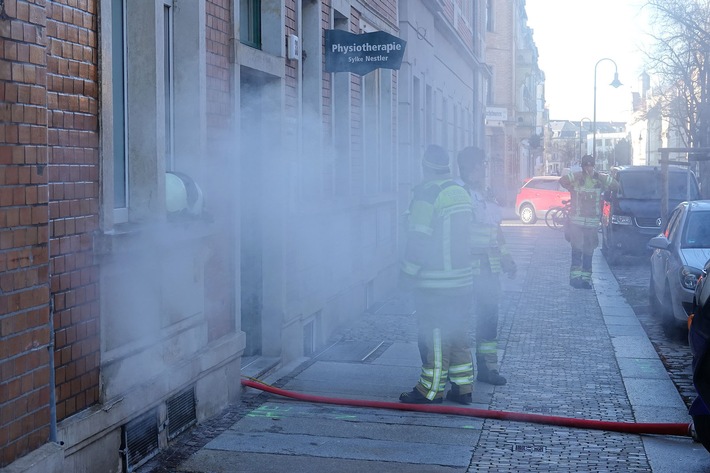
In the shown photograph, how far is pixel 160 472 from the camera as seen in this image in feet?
18.7

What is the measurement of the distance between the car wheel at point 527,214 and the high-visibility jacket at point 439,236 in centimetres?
2621

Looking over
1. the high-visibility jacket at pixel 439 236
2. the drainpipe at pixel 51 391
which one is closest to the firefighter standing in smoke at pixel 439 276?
the high-visibility jacket at pixel 439 236

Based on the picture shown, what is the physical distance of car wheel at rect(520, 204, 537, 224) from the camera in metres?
33.2

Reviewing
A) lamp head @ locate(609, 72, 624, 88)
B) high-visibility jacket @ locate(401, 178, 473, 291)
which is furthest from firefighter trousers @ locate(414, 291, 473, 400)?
lamp head @ locate(609, 72, 624, 88)

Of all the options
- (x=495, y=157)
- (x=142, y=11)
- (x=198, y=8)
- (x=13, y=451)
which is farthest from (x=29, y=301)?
(x=495, y=157)

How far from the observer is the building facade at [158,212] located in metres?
4.54

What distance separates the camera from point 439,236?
733 centimetres

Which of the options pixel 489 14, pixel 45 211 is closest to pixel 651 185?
pixel 45 211

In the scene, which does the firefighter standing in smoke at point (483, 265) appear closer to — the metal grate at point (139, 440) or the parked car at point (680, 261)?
the parked car at point (680, 261)

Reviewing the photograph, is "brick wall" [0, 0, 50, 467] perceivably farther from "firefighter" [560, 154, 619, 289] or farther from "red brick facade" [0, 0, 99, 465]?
"firefighter" [560, 154, 619, 289]

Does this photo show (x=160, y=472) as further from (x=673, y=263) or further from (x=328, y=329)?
(x=673, y=263)

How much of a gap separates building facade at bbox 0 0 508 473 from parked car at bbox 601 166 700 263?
9.13 meters

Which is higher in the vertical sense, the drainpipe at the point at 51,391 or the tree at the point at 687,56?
the tree at the point at 687,56

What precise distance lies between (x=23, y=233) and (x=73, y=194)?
0.62 meters
